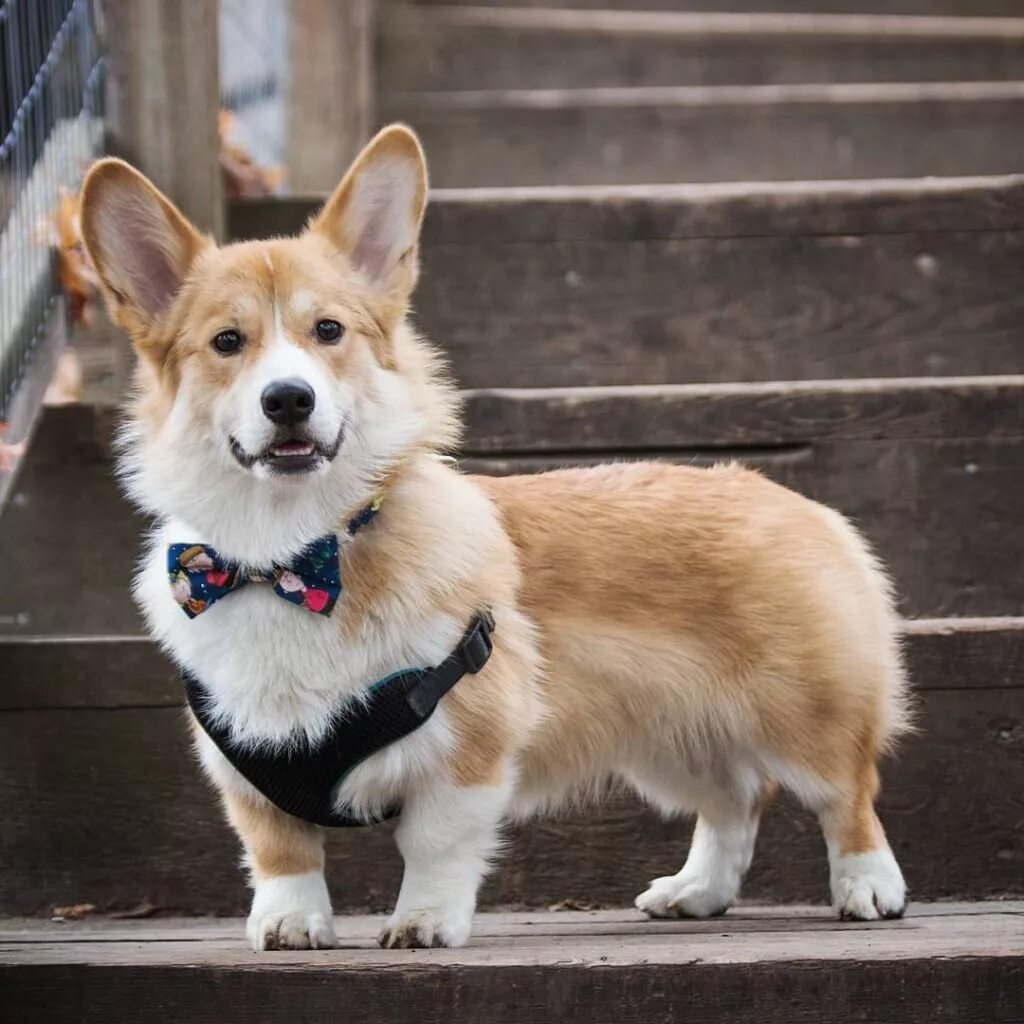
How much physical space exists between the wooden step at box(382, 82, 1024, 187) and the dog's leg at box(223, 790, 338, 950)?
290 cm

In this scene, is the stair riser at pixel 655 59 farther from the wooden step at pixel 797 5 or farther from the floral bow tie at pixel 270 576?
the floral bow tie at pixel 270 576

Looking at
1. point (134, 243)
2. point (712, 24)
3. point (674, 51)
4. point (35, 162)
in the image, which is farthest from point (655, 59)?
point (134, 243)

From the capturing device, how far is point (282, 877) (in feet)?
7.25

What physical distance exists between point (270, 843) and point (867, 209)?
6.78 feet

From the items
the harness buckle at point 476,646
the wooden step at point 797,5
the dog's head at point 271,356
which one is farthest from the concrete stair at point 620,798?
the wooden step at point 797,5

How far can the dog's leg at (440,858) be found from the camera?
2113mm

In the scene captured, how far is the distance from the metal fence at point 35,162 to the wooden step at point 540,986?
1239 mm

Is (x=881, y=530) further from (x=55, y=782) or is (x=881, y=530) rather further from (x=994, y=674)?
(x=55, y=782)

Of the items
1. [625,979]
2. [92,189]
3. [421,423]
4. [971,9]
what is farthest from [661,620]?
[971,9]

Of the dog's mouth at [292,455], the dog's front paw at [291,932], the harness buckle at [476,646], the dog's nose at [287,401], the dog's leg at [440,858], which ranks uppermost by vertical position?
the dog's nose at [287,401]

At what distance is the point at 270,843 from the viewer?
7.31 feet

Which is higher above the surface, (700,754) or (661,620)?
(661,620)

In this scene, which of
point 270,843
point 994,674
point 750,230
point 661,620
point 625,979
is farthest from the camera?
point 750,230

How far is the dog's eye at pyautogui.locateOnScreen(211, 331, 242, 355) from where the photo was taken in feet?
7.22
